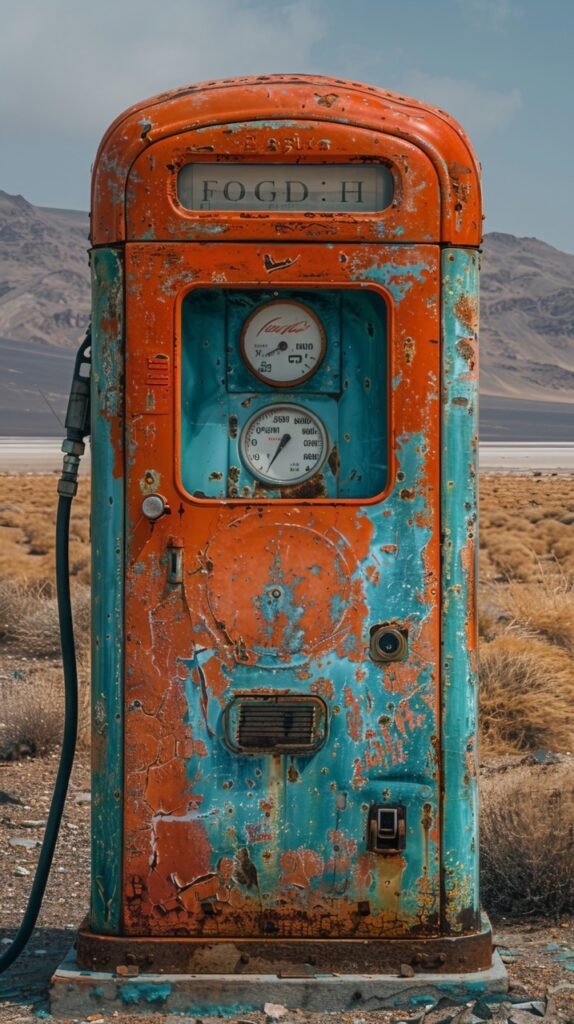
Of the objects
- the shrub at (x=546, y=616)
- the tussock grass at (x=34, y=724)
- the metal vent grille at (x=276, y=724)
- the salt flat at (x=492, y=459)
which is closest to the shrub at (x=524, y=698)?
the shrub at (x=546, y=616)

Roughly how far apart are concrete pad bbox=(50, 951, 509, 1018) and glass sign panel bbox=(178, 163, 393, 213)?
2.10 meters

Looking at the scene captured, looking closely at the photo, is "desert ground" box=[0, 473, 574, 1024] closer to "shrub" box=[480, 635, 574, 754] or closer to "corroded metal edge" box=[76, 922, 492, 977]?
"shrub" box=[480, 635, 574, 754]

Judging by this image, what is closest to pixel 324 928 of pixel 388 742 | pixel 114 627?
pixel 388 742

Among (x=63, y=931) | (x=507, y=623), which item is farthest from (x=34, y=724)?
(x=507, y=623)

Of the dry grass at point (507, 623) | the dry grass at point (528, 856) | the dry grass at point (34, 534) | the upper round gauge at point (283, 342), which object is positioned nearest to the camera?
the upper round gauge at point (283, 342)

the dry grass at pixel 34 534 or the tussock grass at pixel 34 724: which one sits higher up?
the tussock grass at pixel 34 724

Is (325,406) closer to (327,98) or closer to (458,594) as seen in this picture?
(458,594)

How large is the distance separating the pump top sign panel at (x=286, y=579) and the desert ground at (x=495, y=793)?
342 millimetres

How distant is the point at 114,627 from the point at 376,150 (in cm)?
149

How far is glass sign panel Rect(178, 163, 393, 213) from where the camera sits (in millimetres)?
4008

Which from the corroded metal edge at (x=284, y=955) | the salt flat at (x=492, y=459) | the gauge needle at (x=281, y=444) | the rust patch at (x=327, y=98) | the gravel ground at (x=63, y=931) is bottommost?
the salt flat at (x=492, y=459)

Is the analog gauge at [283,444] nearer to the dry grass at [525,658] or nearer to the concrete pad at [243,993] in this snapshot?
the concrete pad at [243,993]

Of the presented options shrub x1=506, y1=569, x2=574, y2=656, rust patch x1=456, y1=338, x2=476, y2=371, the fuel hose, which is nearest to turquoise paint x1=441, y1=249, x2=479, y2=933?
rust patch x1=456, y1=338, x2=476, y2=371

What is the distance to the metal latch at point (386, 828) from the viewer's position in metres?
3.99
